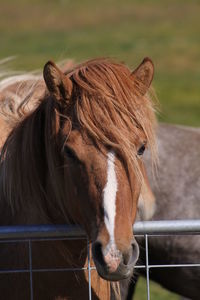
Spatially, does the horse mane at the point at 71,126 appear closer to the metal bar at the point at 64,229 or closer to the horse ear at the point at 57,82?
the horse ear at the point at 57,82

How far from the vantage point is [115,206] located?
2.88 metres

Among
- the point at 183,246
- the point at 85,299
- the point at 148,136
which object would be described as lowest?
the point at 183,246

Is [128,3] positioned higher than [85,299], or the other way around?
[85,299]

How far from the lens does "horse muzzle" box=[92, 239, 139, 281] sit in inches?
109

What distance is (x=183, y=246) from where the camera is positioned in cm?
508

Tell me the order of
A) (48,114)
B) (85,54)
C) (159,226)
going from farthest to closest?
1. (85,54)
2. (48,114)
3. (159,226)

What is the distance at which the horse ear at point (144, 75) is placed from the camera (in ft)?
10.8

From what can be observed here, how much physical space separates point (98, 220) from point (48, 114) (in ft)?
1.90

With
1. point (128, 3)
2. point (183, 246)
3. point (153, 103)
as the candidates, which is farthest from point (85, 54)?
point (153, 103)

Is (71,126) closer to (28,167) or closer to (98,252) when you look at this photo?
(28,167)

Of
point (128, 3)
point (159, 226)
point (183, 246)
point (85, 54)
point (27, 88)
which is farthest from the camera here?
point (128, 3)

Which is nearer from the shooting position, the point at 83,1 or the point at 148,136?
the point at 148,136

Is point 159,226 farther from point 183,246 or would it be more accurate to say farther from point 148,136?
point 183,246

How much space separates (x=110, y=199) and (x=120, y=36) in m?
26.0
